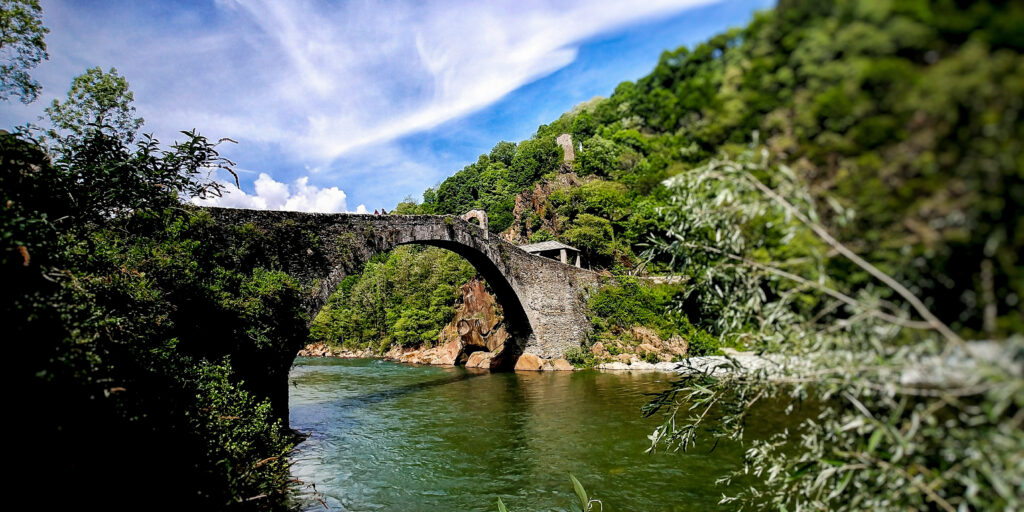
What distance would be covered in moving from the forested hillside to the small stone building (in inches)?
678

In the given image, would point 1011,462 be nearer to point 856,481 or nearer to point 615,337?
point 856,481

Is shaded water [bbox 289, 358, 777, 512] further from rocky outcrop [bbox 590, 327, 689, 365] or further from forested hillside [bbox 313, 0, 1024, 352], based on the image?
forested hillside [bbox 313, 0, 1024, 352]

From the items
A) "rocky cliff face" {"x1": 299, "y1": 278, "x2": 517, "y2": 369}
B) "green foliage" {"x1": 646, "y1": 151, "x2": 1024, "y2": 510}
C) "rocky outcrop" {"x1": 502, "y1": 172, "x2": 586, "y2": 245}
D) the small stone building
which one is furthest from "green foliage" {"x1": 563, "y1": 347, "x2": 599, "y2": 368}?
"green foliage" {"x1": 646, "y1": 151, "x2": 1024, "y2": 510}

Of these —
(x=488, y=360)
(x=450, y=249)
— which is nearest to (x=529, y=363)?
(x=488, y=360)

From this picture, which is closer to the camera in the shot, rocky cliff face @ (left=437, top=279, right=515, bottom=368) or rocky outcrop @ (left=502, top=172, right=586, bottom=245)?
rocky outcrop @ (left=502, top=172, right=586, bottom=245)

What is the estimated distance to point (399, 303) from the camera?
28125 millimetres

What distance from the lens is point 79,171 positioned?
182 inches

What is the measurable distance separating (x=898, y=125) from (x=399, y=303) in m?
28.2

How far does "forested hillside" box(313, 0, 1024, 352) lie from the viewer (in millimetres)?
1165

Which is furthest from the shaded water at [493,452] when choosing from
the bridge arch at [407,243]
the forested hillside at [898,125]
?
the forested hillside at [898,125]

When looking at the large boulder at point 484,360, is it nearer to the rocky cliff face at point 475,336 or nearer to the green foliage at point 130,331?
the rocky cliff face at point 475,336

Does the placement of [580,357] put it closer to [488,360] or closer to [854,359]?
[488,360]

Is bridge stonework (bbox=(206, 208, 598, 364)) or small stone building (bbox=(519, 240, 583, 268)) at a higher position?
small stone building (bbox=(519, 240, 583, 268))

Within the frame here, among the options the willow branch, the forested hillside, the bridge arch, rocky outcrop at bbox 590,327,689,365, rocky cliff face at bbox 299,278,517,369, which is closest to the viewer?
the forested hillside
